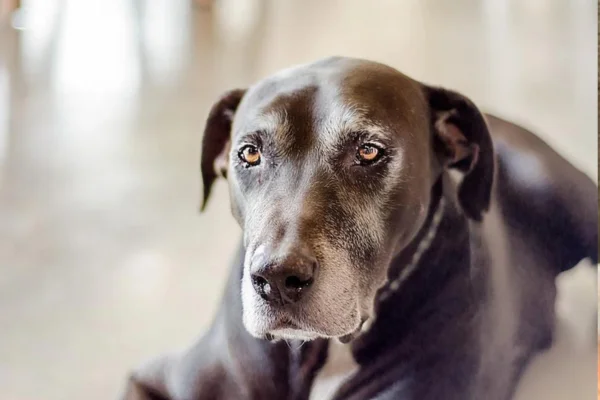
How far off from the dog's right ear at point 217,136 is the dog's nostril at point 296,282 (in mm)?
331

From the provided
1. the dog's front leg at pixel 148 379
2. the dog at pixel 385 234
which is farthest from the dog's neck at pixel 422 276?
the dog's front leg at pixel 148 379

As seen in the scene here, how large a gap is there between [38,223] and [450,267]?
77cm

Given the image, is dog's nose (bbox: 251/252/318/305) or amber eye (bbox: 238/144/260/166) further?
amber eye (bbox: 238/144/260/166)

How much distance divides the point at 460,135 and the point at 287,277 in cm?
44

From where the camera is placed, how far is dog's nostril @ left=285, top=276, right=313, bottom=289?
89 cm

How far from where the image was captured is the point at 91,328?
114cm

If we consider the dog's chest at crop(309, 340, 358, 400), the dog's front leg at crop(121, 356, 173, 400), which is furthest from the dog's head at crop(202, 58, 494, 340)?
the dog's front leg at crop(121, 356, 173, 400)

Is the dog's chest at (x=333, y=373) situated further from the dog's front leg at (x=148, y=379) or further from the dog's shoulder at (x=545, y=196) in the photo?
the dog's shoulder at (x=545, y=196)

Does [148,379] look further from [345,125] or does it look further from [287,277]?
[345,125]

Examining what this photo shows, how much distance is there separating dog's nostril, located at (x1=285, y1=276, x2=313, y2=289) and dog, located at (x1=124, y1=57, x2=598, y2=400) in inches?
2.0

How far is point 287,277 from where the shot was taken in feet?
2.93

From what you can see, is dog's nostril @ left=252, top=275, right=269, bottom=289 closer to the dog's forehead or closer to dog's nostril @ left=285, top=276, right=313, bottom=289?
dog's nostril @ left=285, top=276, right=313, bottom=289

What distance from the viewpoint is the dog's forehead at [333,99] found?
1.02 metres

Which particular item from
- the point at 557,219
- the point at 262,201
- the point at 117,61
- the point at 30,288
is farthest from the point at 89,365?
the point at 557,219
